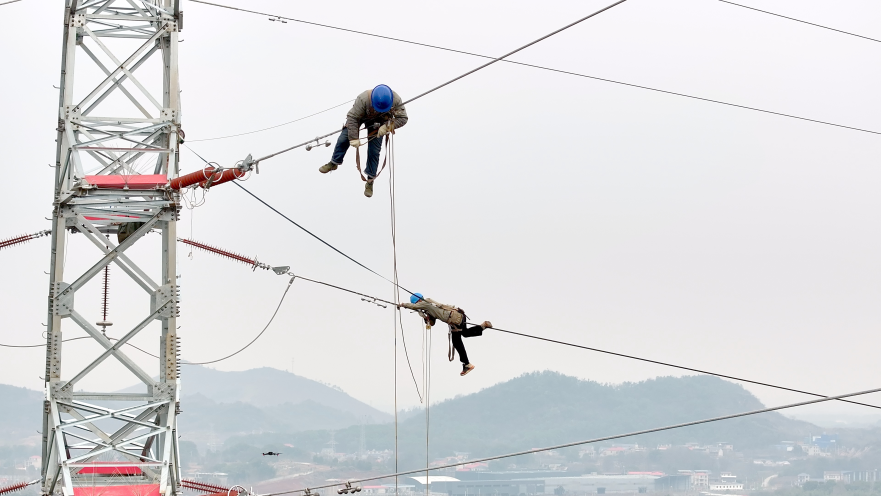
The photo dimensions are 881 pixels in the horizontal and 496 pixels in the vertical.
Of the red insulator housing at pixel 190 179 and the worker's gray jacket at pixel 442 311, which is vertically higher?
the red insulator housing at pixel 190 179

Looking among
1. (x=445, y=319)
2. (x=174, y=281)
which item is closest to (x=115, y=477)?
(x=174, y=281)

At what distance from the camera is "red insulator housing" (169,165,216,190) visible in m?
24.2

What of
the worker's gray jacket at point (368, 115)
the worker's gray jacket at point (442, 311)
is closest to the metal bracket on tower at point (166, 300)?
the worker's gray jacket at point (442, 311)

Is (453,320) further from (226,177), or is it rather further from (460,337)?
(226,177)

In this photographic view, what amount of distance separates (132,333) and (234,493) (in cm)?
401

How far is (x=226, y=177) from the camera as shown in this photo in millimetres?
24641

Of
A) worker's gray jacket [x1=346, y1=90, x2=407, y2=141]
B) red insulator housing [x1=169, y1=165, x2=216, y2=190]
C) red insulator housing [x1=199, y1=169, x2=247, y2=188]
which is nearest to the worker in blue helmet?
worker's gray jacket [x1=346, y1=90, x2=407, y2=141]

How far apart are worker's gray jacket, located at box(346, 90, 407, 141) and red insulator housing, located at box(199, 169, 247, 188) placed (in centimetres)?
305

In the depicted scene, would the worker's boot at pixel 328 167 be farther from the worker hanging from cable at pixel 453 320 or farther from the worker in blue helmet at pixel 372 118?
the worker hanging from cable at pixel 453 320

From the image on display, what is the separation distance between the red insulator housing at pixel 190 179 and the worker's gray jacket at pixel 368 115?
142 inches

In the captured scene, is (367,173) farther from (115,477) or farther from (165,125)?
(115,477)

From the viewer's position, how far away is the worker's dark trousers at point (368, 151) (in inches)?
910

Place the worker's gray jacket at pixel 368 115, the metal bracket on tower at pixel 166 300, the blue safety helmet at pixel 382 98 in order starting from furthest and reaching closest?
the metal bracket on tower at pixel 166 300, the worker's gray jacket at pixel 368 115, the blue safety helmet at pixel 382 98

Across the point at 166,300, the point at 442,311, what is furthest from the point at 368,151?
the point at 166,300
